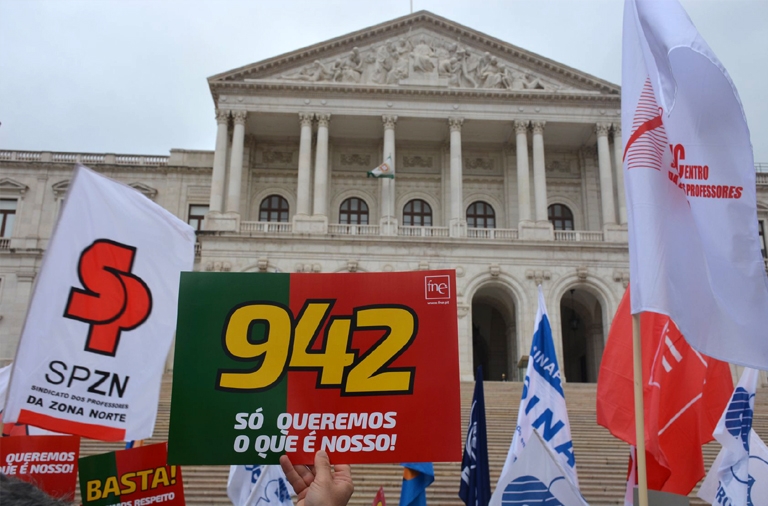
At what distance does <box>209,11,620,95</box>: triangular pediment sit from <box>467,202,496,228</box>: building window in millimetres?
6132

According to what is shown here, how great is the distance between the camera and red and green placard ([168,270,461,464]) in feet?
13.9

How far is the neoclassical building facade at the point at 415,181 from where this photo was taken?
109 feet

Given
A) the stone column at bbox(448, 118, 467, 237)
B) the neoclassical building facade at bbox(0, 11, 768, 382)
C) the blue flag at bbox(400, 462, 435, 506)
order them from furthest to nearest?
the stone column at bbox(448, 118, 467, 237)
the neoclassical building facade at bbox(0, 11, 768, 382)
the blue flag at bbox(400, 462, 435, 506)

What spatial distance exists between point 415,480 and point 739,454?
305 centimetres

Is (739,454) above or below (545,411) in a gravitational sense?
below

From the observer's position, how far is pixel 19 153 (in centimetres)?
4072

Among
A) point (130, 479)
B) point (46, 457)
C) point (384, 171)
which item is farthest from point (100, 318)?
point (384, 171)

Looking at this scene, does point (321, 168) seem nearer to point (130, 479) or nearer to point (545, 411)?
point (545, 411)

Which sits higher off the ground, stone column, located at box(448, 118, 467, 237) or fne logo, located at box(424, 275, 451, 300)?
stone column, located at box(448, 118, 467, 237)

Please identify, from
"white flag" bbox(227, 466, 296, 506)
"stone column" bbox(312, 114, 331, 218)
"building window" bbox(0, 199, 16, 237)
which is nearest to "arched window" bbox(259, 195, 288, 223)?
"stone column" bbox(312, 114, 331, 218)

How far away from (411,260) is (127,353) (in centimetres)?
2704

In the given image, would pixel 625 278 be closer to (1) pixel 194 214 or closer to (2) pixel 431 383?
(1) pixel 194 214

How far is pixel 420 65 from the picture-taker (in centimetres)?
3709

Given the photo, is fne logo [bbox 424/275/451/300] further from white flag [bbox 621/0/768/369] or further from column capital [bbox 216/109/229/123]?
column capital [bbox 216/109/229/123]
